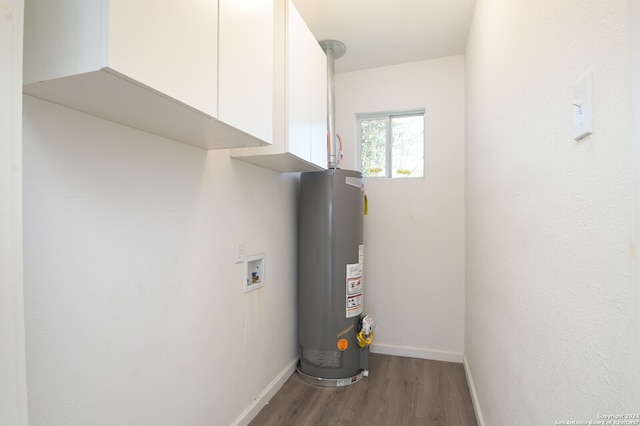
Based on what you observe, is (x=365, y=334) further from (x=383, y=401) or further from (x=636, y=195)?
(x=636, y=195)

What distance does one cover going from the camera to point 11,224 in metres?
0.56

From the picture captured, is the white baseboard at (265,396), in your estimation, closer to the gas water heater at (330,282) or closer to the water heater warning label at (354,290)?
the gas water heater at (330,282)

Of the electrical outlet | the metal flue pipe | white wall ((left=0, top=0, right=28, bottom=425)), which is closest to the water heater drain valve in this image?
the electrical outlet

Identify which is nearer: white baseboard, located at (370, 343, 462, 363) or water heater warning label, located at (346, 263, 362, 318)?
water heater warning label, located at (346, 263, 362, 318)

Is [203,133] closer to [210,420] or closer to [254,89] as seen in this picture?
[254,89]

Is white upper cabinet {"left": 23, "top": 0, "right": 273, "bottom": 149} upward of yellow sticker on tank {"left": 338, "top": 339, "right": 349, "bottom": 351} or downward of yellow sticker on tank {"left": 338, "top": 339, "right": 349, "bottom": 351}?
upward

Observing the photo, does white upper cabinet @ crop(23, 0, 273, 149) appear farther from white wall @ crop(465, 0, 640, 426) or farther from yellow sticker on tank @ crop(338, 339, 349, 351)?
yellow sticker on tank @ crop(338, 339, 349, 351)

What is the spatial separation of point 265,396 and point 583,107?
2270 mm

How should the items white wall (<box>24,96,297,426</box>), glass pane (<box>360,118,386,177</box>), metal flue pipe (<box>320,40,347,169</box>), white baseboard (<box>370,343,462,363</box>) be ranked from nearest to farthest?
1. white wall (<box>24,96,297,426</box>)
2. metal flue pipe (<box>320,40,347,169</box>)
3. white baseboard (<box>370,343,462,363</box>)
4. glass pane (<box>360,118,386,177</box>)

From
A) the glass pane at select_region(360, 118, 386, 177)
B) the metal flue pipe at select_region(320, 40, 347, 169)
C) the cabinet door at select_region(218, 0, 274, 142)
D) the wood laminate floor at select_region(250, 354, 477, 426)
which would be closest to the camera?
the cabinet door at select_region(218, 0, 274, 142)

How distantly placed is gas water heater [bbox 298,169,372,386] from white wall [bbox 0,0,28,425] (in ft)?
6.31

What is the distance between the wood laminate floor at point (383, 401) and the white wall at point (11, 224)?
1.69 metres

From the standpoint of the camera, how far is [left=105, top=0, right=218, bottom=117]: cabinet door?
735 mm

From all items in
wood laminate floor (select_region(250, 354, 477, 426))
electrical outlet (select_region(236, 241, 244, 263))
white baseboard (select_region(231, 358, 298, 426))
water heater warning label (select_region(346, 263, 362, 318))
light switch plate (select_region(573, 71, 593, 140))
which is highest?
light switch plate (select_region(573, 71, 593, 140))
